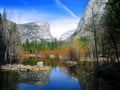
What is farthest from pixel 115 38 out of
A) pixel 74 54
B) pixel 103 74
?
pixel 74 54

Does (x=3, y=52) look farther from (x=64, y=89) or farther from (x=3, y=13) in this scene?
(x=64, y=89)

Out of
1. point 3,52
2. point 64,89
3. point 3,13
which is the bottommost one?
point 64,89

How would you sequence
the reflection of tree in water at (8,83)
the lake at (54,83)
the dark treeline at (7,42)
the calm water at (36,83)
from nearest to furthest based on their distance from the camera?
the reflection of tree in water at (8,83) < the lake at (54,83) < the calm water at (36,83) < the dark treeline at (7,42)

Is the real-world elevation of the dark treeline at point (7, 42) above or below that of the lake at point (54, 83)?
above

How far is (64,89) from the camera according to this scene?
114 ft

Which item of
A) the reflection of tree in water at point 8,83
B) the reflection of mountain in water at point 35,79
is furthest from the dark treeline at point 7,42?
the reflection of tree in water at point 8,83

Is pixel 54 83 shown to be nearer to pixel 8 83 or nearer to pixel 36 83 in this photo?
pixel 36 83

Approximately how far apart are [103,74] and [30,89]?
661 inches

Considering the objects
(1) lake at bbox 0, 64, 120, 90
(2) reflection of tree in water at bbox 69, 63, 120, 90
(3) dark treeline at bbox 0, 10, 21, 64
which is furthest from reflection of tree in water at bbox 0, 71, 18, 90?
(3) dark treeline at bbox 0, 10, 21, 64

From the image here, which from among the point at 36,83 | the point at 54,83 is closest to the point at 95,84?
the point at 54,83

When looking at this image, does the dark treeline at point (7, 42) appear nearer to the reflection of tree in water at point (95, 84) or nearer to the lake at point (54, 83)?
the lake at point (54, 83)

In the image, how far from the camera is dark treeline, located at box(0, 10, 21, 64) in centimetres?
8450

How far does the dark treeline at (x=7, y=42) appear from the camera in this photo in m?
84.5

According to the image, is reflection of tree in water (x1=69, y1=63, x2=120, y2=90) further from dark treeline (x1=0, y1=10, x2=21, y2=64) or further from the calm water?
dark treeline (x1=0, y1=10, x2=21, y2=64)
